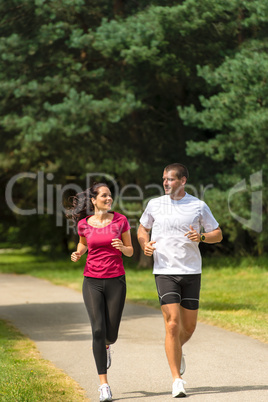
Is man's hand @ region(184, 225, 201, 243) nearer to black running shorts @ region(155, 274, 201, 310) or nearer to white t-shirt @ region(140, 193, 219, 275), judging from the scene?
white t-shirt @ region(140, 193, 219, 275)

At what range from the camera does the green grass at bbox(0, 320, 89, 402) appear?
622 centimetres

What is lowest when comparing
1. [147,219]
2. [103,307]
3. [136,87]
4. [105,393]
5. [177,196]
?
[105,393]

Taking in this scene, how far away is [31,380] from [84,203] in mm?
1823

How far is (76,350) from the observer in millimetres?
8992

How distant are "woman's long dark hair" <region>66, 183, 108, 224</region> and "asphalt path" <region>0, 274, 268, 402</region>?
1.68 m

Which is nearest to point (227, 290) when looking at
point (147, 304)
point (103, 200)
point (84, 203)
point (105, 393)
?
point (147, 304)

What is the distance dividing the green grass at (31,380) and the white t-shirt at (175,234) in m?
1.42

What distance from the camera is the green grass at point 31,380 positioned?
6223 mm

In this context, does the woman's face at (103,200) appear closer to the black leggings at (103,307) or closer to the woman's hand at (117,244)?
the woman's hand at (117,244)

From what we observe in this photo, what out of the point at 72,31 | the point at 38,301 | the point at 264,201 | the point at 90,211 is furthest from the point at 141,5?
the point at 90,211

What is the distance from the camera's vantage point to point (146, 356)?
8.34m

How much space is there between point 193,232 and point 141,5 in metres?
18.1

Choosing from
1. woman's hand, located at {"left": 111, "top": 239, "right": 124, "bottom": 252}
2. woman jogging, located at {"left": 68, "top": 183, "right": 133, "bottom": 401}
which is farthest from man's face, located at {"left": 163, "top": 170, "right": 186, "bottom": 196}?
woman's hand, located at {"left": 111, "top": 239, "right": 124, "bottom": 252}

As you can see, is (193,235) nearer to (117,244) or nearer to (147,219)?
(147,219)
